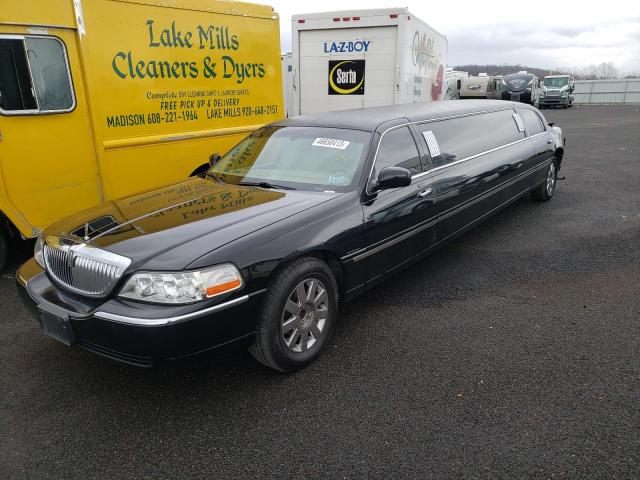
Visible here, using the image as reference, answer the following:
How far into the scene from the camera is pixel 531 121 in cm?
690

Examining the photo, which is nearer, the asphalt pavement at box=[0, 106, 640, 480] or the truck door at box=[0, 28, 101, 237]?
the asphalt pavement at box=[0, 106, 640, 480]

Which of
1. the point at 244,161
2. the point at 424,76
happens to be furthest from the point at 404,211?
the point at 424,76

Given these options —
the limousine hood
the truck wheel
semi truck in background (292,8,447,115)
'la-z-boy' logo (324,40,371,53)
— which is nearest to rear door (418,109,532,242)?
the limousine hood

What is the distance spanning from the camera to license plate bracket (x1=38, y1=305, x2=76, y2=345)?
2.73m

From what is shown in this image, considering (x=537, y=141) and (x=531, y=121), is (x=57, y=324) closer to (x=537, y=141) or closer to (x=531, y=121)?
(x=537, y=141)

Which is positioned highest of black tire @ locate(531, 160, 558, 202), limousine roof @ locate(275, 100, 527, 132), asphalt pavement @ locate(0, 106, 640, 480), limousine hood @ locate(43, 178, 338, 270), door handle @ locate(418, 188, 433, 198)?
limousine roof @ locate(275, 100, 527, 132)

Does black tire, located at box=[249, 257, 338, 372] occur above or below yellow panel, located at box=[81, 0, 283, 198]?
below

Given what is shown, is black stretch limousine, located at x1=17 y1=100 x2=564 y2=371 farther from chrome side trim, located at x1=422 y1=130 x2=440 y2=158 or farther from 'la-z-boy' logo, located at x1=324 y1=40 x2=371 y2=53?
'la-z-boy' logo, located at x1=324 y1=40 x2=371 y2=53

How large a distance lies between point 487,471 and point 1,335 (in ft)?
11.6

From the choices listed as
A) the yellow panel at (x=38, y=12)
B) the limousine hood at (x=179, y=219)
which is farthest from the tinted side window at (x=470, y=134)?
the yellow panel at (x=38, y=12)

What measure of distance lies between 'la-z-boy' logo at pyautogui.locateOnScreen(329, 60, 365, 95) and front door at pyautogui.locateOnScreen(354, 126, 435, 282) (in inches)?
208

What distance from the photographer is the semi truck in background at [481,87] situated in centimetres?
3541

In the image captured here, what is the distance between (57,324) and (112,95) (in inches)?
127

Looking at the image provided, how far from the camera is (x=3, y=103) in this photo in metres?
4.47
